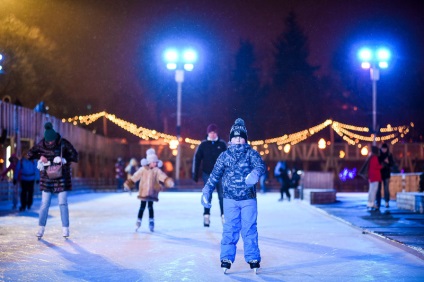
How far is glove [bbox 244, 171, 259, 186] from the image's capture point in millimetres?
6492

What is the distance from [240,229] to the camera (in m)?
6.68

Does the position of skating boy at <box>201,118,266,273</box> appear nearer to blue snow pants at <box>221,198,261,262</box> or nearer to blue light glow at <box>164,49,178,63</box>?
blue snow pants at <box>221,198,261,262</box>

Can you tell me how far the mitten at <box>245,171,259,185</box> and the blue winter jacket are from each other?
0.05 m

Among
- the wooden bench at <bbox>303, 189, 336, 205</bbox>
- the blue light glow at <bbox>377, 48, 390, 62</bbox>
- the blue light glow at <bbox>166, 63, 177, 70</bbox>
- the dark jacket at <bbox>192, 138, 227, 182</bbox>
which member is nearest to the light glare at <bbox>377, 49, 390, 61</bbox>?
the blue light glow at <bbox>377, 48, 390, 62</bbox>

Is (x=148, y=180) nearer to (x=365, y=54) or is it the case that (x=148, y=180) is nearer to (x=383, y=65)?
(x=365, y=54)

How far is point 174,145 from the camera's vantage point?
3719cm

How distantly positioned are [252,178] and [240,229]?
60cm

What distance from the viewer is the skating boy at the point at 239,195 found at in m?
6.49

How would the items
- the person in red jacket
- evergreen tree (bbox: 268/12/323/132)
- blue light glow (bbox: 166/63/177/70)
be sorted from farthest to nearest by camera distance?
evergreen tree (bbox: 268/12/323/132) → blue light glow (bbox: 166/63/177/70) → the person in red jacket

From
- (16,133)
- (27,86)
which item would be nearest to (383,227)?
(16,133)

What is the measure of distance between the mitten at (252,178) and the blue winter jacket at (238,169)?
0.18 feet

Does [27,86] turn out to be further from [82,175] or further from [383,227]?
[383,227]

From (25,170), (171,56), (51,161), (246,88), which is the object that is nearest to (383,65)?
(171,56)

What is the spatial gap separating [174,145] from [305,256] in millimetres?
29681
